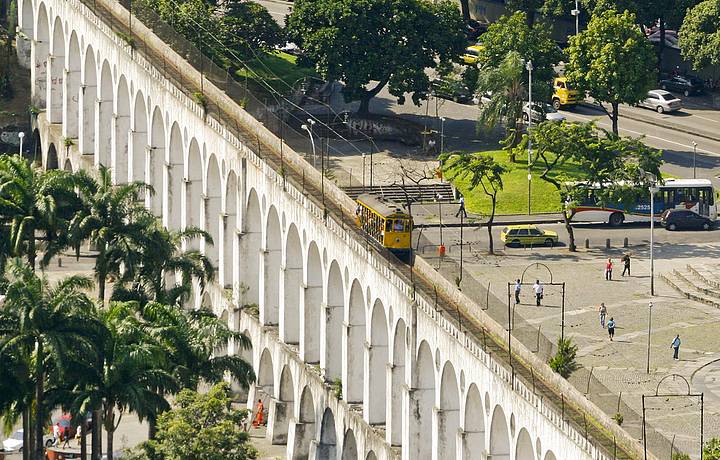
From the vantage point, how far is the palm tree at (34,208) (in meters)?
169

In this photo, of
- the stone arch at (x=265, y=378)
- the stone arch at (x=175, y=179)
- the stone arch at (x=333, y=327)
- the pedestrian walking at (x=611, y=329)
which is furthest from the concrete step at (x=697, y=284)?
the stone arch at (x=175, y=179)

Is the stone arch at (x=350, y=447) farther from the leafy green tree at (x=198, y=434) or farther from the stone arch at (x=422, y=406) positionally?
the leafy green tree at (x=198, y=434)

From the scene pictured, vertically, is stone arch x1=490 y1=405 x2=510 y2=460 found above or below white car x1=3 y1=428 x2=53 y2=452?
above

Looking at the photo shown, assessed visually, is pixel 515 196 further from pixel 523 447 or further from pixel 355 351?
pixel 523 447

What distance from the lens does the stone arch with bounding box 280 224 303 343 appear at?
551 feet

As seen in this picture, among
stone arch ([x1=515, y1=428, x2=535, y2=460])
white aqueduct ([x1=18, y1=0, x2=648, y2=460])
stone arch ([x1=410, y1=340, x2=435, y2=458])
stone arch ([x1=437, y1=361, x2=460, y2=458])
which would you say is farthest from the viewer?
stone arch ([x1=410, y1=340, x2=435, y2=458])

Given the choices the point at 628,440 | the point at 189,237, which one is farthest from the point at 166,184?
the point at 628,440

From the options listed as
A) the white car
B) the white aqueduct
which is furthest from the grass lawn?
the white car

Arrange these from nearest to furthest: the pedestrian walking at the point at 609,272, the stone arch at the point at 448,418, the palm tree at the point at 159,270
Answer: the stone arch at the point at 448,418 → the palm tree at the point at 159,270 → the pedestrian walking at the point at 609,272

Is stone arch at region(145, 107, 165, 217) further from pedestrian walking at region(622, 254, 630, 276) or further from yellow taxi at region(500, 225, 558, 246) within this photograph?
pedestrian walking at region(622, 254, 630, 276)

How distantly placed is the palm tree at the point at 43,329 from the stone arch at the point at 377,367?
16.2 metres

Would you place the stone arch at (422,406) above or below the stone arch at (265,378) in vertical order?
above

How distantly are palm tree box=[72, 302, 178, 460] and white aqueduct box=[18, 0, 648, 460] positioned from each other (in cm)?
1280

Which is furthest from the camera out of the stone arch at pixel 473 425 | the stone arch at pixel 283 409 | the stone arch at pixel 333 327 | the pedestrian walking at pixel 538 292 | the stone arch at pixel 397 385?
the pedestrian walking at pixel 538 292
